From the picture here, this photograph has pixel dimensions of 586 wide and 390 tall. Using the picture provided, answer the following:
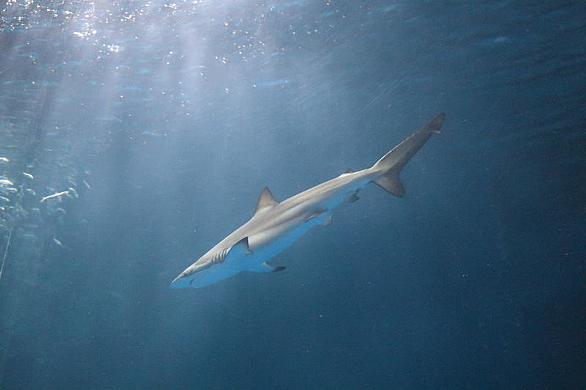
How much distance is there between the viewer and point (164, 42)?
13094mm

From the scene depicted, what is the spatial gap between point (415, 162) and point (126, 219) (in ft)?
64.7

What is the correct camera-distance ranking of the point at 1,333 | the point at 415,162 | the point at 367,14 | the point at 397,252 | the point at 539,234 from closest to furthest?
the point at 367,14 → the point at 415,162 → the point at 1,333 → the point at 539,234 → the point at 397,252

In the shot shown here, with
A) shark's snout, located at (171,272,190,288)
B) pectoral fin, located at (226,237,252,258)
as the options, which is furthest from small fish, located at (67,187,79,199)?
pectoral fin, located at (226,237,252,258)

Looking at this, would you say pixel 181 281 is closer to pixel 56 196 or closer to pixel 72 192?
pixel 72 192

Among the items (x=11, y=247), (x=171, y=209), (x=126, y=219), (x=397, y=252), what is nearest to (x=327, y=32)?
(x=171, y=209)

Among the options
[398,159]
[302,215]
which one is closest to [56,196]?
[302,215]

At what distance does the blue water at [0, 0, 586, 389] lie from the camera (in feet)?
42.7

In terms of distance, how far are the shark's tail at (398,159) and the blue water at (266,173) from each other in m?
8.43

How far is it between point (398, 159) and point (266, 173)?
20117 mm

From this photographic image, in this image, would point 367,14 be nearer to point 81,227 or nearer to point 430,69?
point 430,69

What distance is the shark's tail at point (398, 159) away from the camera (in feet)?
16.5

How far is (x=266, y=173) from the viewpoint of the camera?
2519 centimetres

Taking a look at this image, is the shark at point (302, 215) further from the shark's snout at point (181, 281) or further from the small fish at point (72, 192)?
the small fish at point (72, 192)

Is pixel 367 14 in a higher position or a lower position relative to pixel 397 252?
higher
